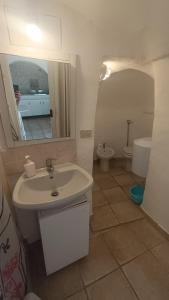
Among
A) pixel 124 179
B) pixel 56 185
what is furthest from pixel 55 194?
pixel 124 179

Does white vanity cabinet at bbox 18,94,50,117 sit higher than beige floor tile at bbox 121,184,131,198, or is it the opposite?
white vanity cabinet at bbox 18,94,50,117

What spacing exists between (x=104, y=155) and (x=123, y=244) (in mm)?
1555

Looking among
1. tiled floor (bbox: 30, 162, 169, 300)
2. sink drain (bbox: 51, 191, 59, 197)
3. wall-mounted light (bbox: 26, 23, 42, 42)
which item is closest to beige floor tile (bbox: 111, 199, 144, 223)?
tiled floor (bbox: 30, 162, 169, 300)

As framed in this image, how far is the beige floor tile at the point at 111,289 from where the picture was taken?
1083mm

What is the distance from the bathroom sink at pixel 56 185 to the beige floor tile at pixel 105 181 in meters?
1.26

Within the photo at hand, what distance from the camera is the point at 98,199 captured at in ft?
6.90

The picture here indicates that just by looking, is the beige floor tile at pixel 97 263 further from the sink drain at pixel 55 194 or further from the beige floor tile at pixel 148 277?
the sink drain at pixel 55 194

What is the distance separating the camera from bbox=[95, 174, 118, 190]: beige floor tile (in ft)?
7.86

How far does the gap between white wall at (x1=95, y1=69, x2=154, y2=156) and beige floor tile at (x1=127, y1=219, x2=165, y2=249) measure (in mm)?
1699

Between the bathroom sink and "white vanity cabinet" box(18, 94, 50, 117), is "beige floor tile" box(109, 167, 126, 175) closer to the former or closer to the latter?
the bathroom sink

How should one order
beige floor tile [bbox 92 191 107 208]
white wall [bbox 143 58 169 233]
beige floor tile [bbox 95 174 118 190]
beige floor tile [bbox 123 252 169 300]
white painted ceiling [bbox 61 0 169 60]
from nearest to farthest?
white painted ceiling [bbox 61 0 169 60] < beige floor tile [bbox 123 252 169 300] < white wall [bbox 143 58 169 233] < beige floor tile [bbox 92 191 107 208] < beige floor tile [bbox 95 174 118 190]

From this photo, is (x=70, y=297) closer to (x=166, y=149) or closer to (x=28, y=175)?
(x=28, y=175)

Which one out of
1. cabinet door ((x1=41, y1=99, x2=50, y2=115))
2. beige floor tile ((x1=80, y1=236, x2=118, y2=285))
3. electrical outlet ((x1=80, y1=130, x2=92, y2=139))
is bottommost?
beige floor tile ((x1=80, y1=236, x2=118, y2=285))

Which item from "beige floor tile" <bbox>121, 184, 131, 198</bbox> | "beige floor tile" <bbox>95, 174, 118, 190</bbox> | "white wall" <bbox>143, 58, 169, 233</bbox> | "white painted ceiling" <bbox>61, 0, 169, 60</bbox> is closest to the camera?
"white painted ceiling" <bbox>61, 0, 169, 60</bbox>
